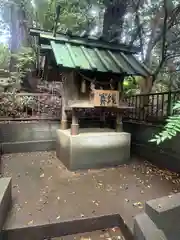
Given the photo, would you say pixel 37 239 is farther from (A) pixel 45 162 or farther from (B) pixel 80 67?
(B) pixel 80 67

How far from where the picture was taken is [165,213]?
225 centimetres

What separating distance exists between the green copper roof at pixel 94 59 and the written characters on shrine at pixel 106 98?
0.58 metres

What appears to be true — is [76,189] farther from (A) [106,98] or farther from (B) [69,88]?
(B) [69,88]

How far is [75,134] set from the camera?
17.7 ft

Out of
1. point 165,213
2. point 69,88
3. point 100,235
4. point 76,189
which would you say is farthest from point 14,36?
point 165,213

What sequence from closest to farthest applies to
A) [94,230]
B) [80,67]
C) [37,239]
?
[37,239] → [94,230] → [80,67]

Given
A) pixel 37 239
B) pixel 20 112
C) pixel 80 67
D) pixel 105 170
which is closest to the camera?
pixel 37 239

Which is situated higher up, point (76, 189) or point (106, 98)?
point (106, 98)

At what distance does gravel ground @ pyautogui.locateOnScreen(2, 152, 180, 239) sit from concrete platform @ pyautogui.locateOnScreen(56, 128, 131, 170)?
0.76 ft

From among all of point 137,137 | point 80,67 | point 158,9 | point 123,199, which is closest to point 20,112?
point 80,67

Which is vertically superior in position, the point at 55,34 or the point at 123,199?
the point at 55,34

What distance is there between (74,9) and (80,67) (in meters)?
4.52

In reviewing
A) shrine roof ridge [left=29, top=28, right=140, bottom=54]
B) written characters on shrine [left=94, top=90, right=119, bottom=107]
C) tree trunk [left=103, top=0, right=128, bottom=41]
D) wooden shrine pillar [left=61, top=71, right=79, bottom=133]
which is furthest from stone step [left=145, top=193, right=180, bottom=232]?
tree trunk [left=103, top=0, right=128, bottom=41]

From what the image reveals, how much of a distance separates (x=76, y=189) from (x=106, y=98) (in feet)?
8.27
